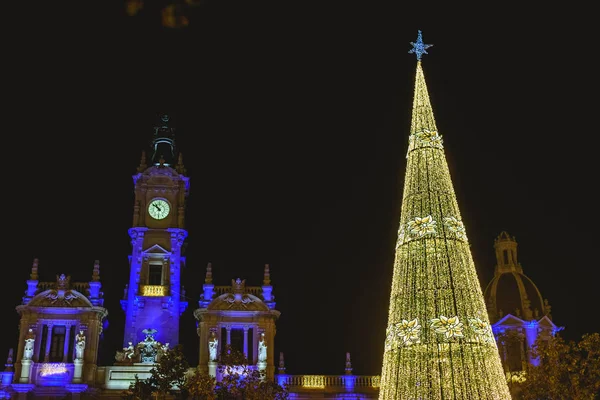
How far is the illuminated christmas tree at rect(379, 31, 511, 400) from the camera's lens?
2394 cm

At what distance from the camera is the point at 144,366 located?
45.0 metres

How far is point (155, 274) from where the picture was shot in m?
49.6

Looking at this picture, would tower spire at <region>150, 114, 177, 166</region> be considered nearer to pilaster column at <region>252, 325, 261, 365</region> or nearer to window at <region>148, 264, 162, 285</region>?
window at <region>148, 264, 162, 285</region>

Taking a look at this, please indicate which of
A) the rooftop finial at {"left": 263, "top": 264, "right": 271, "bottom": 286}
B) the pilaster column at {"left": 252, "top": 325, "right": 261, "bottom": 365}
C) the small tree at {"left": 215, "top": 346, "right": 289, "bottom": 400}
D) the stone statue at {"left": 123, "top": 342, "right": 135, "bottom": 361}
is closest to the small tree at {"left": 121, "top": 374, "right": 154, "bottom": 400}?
the small tree at {"left": 215, "top": 346, "right": 289, "bottom": 400}

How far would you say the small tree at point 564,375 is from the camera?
33375 mm

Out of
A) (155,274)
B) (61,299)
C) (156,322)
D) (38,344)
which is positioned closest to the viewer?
(38,344)

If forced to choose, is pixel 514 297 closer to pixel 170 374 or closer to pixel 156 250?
pixel 156 250

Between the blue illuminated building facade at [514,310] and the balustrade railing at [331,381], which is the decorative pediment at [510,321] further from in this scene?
the balustrade railing at [331,381]

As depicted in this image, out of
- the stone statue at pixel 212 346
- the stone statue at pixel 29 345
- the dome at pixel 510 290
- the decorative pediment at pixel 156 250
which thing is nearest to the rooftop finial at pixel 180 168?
the decorative pediment at pixel 156 250

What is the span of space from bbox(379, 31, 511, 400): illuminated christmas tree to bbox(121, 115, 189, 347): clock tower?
25.5 metres

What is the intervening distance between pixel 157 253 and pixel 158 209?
3125 millimetres

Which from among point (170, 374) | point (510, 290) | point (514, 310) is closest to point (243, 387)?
point (170, 374)

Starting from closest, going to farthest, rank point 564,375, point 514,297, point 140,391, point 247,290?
point 564,375 → point 140,391 → point 247,290 → point 514,297

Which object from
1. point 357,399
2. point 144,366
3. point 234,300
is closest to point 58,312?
point 144,366
